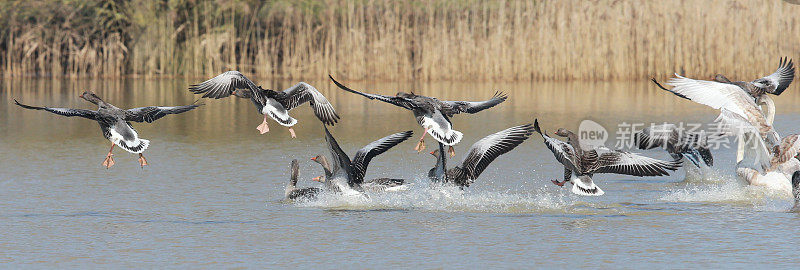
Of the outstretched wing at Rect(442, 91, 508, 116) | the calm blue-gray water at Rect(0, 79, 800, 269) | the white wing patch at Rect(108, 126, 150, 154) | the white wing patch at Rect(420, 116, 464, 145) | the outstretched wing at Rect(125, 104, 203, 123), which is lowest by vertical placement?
the calm blue-gray water at Rect(0, 79, 800, 269)

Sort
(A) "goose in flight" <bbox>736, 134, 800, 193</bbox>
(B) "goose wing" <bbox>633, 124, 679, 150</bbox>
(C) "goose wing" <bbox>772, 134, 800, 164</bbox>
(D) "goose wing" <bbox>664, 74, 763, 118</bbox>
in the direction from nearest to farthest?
(A) "goose in flight" <bbox>736, 134, 800, 193</bbox> < (C) "goose wing" <bbox>772, 134, 800, 164</bbox> < (D) "goose wing" <bbox>664, 74, 763, 118</bbox> < (B) "goose wing" <bbox>633, 124, 679, 150</bbox>

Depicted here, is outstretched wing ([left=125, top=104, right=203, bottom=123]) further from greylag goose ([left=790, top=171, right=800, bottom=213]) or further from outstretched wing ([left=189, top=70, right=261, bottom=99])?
greylag goose ([left=790, top=171, right=800, bottom=213])

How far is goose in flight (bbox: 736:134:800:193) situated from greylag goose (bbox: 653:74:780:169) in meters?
0.10

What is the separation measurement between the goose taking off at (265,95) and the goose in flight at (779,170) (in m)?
4.15

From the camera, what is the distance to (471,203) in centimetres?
1052

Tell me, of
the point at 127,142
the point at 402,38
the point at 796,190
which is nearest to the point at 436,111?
the point at 127,142

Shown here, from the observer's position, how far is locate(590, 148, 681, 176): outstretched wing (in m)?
10.7

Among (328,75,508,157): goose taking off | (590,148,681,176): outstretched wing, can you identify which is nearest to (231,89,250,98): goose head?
(328,75,508,157): goose taking off

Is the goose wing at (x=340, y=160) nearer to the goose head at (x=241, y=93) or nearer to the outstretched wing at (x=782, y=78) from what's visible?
the goose head at (x=241, y=93)

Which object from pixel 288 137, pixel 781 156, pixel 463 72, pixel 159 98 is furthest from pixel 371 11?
pixel 781 156

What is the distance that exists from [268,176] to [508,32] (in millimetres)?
12748

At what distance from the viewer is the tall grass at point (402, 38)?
23891 millimetres

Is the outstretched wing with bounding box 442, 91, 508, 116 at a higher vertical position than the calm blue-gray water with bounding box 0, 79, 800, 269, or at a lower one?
higher

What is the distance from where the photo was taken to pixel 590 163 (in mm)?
10531
